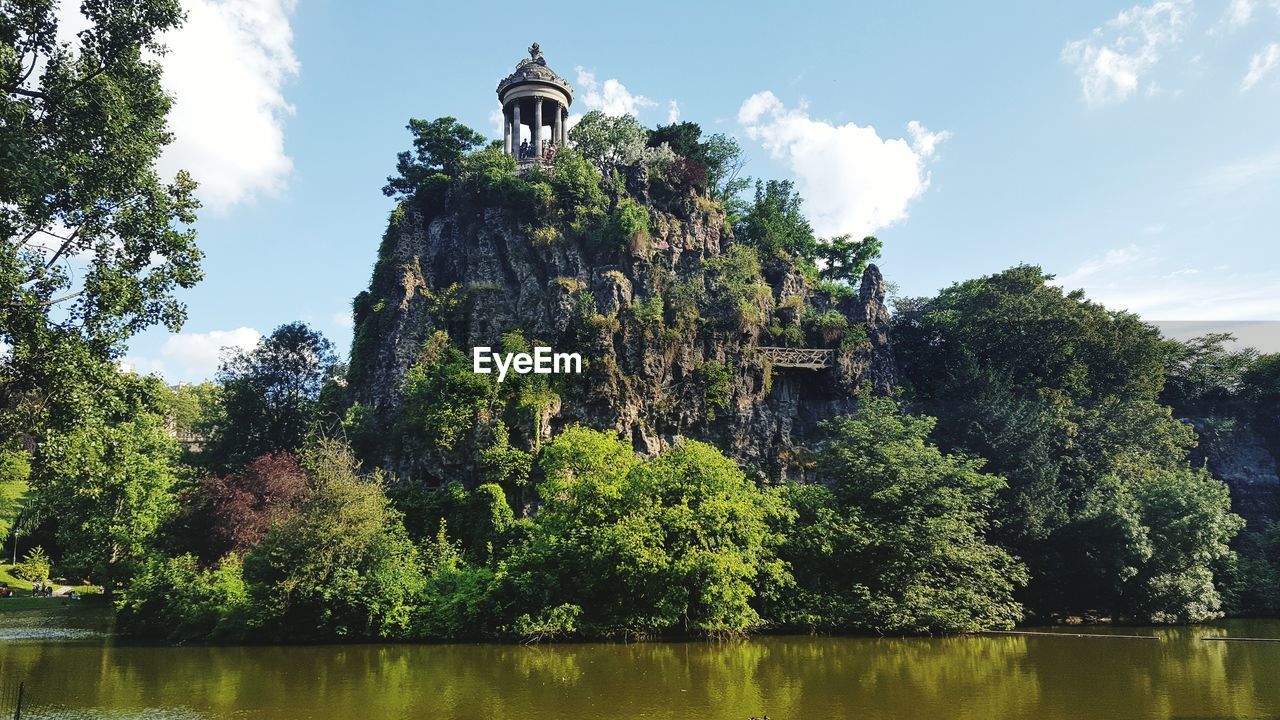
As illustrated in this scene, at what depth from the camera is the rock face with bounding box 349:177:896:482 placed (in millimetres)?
30047

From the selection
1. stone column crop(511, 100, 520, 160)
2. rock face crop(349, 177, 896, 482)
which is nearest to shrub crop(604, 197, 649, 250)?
rock face crop(349, 177, 896, 482)

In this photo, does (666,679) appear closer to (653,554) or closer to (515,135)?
(653,554)

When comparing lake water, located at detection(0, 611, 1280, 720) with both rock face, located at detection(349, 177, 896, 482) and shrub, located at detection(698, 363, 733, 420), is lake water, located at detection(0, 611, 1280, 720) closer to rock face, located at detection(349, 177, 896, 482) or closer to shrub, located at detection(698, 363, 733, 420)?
rock face, located at detection(349, 177, 896, 482)

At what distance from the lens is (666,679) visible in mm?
15672

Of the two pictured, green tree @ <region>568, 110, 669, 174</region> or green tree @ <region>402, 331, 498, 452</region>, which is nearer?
green tree @ <region>402, 331, 498, 452</region>

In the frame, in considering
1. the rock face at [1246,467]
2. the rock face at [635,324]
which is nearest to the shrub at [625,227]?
the rock face at [635,324]

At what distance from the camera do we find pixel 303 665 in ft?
58.6

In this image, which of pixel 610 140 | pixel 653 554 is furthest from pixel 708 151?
pixel 653 554

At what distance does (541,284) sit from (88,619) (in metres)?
21.8

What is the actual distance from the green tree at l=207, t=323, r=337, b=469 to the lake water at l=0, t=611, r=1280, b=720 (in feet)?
43.8

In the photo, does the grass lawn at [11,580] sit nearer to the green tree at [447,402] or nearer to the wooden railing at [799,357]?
the green tree at [447,402]

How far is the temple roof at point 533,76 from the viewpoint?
40469 mm

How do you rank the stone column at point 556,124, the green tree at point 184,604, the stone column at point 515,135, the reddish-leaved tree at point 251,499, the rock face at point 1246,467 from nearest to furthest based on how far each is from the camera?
the green tree at point 184,604 < the reddish-leaved tree at point 251,499 < the rock face at point 1246,467 < the stone column at point 515,135 < the stone column at point 556,124

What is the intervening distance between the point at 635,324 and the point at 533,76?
17.9 meters
